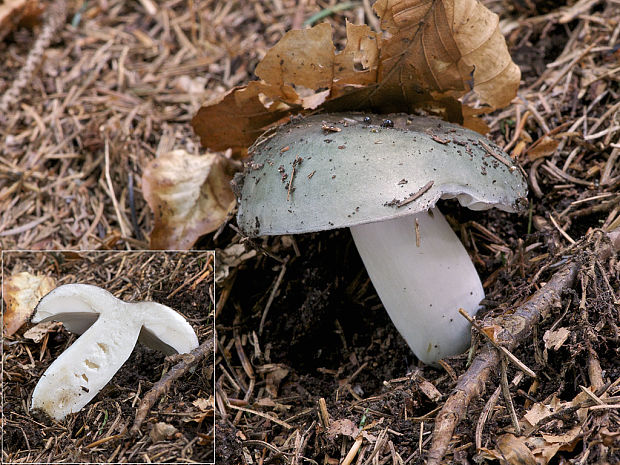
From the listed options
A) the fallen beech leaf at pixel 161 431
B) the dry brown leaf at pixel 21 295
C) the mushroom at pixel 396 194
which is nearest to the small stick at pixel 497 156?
the mushroom at pixel 396 194

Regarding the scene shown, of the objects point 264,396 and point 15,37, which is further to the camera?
point 15,37

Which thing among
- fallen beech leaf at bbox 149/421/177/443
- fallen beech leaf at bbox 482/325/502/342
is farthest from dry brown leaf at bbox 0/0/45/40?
fallen beech leaf at bbox 482/325/502/342

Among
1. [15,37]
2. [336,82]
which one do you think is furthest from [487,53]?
[15,37]

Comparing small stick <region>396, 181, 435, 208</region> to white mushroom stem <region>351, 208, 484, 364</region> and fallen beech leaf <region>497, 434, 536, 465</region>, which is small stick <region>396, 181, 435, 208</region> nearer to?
white mushroom stem <region>351, 208, 484, 364</region>

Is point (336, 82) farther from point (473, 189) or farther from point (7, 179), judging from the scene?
point (7, 179)

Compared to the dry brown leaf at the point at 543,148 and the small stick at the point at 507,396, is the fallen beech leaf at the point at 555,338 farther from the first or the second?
the dry brown leaf at the point at 543,148

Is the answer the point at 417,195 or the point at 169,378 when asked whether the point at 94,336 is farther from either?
the point at 417,195
